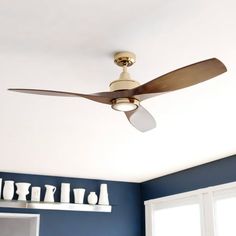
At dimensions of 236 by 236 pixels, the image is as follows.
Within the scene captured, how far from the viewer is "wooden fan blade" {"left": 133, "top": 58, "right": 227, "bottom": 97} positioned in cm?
183

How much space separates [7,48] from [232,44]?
128 centimetres

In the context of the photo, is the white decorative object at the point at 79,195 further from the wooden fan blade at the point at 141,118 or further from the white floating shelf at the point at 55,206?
the wooden fan blade at the point at 141,118

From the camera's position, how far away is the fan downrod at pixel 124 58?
7.98 feet

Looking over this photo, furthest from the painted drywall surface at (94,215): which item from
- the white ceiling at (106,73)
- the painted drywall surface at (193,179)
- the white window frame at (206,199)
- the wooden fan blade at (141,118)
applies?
the wooden fan blade at (141,118)

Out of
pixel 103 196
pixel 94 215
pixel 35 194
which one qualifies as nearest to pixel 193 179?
pixel 103 196

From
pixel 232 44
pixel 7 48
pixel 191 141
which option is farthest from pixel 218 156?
pixel 7 48

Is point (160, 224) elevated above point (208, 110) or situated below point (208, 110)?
below

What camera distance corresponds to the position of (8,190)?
5516 mm

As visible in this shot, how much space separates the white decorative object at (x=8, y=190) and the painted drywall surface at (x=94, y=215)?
23 cm

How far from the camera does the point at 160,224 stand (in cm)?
599

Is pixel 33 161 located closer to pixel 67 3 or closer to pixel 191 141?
pixel 191 141

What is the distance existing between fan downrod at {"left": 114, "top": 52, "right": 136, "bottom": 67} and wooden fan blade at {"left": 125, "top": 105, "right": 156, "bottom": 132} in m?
0.28

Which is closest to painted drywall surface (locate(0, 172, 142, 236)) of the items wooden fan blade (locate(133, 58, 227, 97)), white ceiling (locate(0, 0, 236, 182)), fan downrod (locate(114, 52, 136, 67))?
white ceiling (locate(0, 0, 236, 182))

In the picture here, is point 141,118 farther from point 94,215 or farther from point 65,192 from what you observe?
point 94,215
